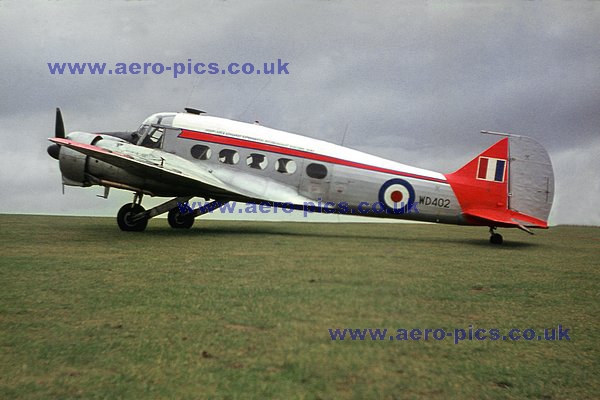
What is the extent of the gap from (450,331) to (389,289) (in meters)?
1.06

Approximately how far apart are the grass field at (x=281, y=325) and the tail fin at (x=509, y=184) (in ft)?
16.3

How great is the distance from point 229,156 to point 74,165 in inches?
170

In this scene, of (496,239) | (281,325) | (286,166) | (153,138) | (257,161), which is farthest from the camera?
(153,138)

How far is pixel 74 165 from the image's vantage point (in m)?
13.5

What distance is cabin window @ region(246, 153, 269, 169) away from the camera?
1355 cm

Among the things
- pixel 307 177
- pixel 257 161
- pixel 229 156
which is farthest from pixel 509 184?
pixel 229 156

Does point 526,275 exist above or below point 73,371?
above

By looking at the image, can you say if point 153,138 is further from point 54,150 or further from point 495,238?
point 495,238

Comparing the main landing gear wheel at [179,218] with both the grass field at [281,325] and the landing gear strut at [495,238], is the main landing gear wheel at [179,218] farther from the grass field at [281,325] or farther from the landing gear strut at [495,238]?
the landing gear strut at [495,238]

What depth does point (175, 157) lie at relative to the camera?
45.5 feet

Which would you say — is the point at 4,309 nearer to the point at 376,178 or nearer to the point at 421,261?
the point at 421,261

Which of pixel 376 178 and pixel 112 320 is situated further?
pixel 376 178

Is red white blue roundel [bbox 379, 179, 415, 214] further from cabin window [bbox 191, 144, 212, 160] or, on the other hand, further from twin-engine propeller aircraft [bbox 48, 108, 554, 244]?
cabin window [bbox 191, 144, 212, 160]

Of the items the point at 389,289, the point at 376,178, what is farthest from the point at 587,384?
the point at 376,178
